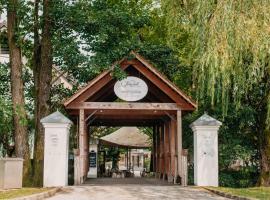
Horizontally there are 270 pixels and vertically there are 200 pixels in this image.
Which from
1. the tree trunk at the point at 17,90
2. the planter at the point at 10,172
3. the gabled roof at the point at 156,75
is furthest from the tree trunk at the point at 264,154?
the planter at the point at 10,172

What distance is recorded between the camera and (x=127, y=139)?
28.8 meters

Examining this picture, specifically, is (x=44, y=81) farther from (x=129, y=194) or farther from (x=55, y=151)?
(x=129, y=194)

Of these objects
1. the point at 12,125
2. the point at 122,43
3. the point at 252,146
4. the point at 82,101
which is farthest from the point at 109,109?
the point at 252,146

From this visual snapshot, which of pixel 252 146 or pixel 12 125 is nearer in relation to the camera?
pixel 12 125

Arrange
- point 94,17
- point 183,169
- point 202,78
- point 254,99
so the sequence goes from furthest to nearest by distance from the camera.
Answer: point 254,99
point 94,17
point 183,169
point 202,78

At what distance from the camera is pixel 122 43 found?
18.6 metres

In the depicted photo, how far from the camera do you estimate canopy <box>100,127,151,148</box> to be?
2781 cm

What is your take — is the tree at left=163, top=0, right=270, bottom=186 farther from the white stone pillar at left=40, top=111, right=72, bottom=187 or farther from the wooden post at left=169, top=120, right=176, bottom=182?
the wooden post at left=169, top=120, right=176, bottom=182

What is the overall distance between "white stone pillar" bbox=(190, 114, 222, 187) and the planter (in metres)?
5.84

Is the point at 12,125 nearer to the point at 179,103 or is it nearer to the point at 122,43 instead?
the point at 122,43

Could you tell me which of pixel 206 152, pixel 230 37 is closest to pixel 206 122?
pixel 206 152

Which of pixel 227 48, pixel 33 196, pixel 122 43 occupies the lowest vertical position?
pixel 33 196

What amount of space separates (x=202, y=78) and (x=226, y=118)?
29.9 feet

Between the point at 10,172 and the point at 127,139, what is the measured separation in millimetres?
13454
